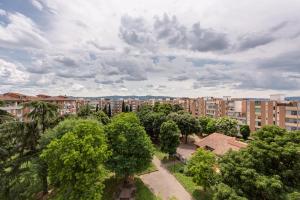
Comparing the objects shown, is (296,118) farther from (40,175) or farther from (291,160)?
(40,175)

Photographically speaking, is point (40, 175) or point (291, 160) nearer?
point (291, 160)

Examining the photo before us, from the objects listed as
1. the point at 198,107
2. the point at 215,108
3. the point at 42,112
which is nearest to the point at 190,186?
the point at 42,112

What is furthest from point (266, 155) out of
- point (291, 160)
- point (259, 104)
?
point (259, 104)

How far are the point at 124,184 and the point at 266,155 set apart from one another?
17.7m

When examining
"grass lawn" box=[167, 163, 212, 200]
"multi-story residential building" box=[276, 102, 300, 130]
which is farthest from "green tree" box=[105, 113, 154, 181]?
"multi-story residential building" box=[276, 102, 300, 130]

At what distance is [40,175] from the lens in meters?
21.3

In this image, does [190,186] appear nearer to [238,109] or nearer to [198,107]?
[238,109]

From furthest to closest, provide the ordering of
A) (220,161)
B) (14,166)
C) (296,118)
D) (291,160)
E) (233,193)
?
(296,118), (220,161), (14,166), (291,160), (233,193)

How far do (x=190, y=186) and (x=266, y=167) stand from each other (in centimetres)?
1146

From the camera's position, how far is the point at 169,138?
1480 inches

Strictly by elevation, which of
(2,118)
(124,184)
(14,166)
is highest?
(2,118)

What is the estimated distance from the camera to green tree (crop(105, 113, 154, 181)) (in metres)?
24.8

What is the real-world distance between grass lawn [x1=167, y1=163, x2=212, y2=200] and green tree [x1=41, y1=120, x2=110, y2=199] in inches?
496

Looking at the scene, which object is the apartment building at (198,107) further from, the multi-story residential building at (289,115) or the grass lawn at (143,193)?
the grass lawn at (143,193)
